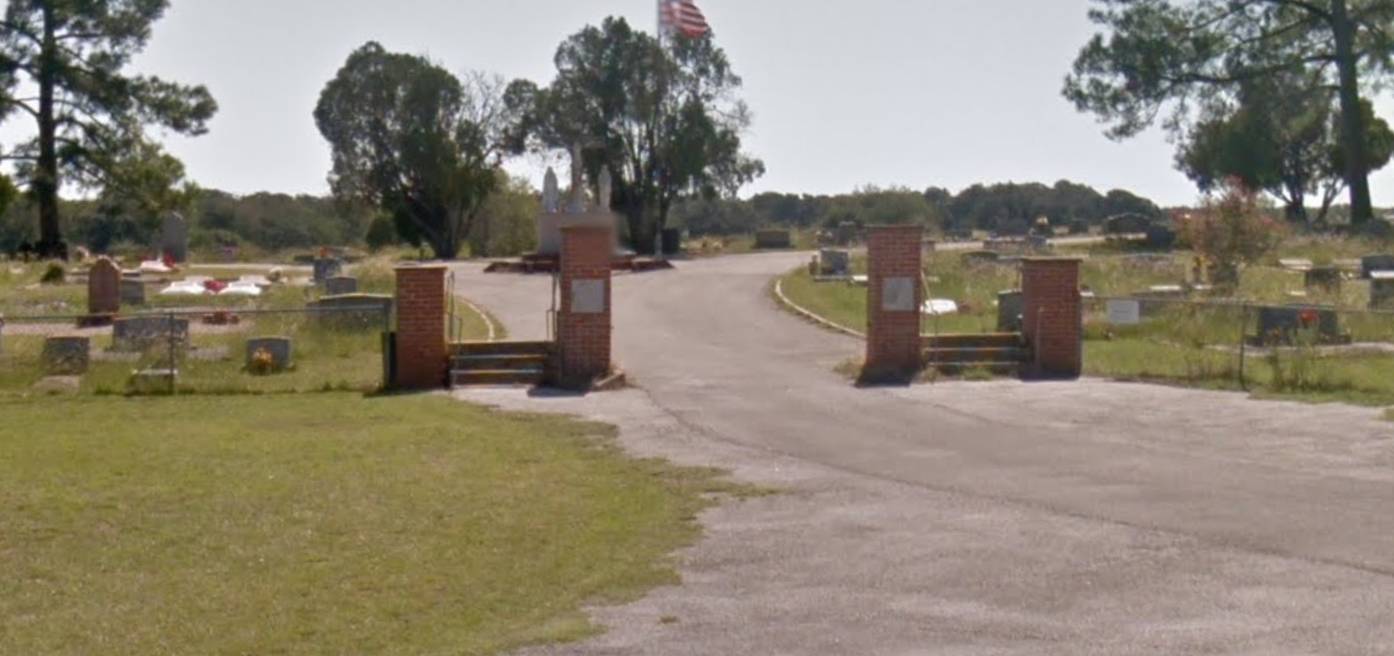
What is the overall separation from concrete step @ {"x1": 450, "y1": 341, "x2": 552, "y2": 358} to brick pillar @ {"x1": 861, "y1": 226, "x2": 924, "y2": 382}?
4141 mm

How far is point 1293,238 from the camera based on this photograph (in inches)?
2250

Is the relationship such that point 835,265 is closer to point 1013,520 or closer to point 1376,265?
point 1376,265

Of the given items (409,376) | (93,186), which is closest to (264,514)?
(409,376)

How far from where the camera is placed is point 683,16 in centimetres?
4309

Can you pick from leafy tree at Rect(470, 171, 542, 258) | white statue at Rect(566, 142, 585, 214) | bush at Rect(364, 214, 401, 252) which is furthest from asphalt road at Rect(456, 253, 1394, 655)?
bush at Rect(364, 214, 401, 252)

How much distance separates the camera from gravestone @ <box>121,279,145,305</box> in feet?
126

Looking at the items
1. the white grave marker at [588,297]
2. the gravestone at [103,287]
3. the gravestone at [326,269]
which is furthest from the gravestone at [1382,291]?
the gravestone at [103,287]

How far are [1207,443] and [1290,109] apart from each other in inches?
1798

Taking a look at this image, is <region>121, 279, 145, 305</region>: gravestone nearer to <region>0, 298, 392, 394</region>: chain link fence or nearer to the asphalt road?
<region>0, 298, 392, 394</region>: chain link fence

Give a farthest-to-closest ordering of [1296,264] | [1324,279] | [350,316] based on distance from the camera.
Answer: [1296,264]
[1324,279]
[350,316]

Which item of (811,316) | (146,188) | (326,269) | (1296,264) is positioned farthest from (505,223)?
(811,316)

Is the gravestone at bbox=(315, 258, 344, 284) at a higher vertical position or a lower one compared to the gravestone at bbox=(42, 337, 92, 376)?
higher

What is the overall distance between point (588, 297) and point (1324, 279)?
19765 mm

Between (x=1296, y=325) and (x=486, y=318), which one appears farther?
(x=486, y=318)
